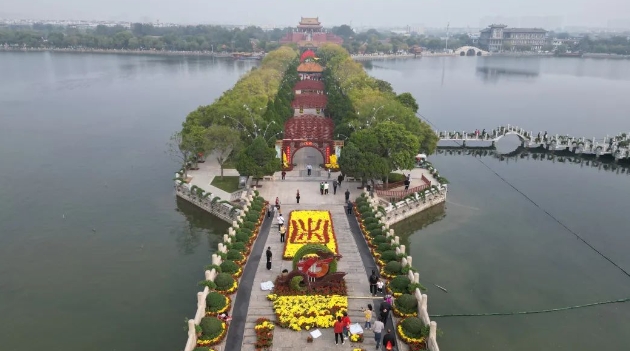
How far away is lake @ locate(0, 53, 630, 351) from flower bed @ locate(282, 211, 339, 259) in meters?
6.04

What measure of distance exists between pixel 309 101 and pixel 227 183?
111 feet

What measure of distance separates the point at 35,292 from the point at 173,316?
8.81 metres

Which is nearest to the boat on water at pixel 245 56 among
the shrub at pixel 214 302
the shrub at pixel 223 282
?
the shrub at pixel 223 282

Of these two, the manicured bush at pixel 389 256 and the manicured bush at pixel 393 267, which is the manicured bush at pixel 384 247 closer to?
the manicured bush at pixel 389 256

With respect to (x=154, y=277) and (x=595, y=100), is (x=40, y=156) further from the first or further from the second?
(x=595, y=100)

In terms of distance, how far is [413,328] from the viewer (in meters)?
21.6

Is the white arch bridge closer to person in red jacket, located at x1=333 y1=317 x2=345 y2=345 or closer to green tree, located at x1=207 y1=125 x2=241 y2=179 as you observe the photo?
green tree, located at x1=207 y1=125 x2=241 y2=179

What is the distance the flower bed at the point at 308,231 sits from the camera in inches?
1178

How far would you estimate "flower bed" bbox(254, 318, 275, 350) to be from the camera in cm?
2109

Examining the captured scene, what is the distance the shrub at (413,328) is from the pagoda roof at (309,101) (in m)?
51.8

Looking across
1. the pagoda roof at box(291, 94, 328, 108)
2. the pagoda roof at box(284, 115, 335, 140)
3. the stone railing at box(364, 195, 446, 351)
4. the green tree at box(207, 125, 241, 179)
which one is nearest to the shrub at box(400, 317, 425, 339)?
the stone railing at box(364, 195, 446, 351)

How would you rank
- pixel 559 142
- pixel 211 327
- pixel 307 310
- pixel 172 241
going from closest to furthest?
pixel 211 327
pixel 307 310
pixel 172 241
pixel 559 142

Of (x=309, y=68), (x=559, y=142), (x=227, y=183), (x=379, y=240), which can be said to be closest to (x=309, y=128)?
(x=227, y=183)

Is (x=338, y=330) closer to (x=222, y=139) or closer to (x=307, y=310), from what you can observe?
(x=307, y=310)
